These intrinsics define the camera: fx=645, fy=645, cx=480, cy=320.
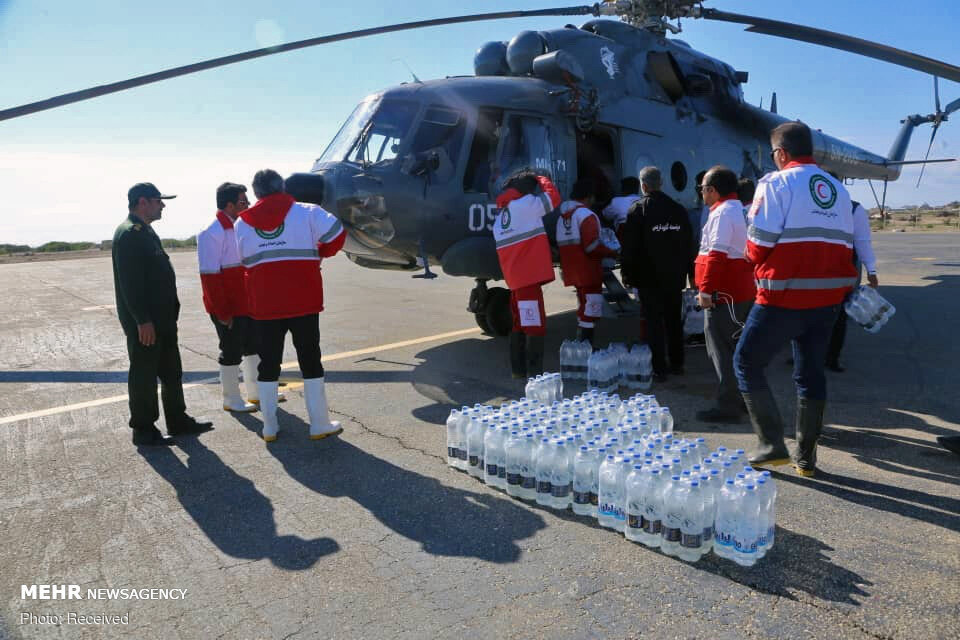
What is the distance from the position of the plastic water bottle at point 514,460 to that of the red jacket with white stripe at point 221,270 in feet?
10.8

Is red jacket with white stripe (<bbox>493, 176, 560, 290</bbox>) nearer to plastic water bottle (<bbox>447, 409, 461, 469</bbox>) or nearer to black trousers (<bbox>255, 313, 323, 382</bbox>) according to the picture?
black trousers (<bbox>255, 313, 323, 382</bbox>)

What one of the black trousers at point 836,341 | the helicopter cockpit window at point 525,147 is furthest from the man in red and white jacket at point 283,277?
the black trousers at point 836,341

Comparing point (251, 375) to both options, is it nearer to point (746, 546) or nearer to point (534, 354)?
point (534, 354)

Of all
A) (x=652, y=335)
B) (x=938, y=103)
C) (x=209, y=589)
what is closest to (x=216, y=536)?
(x=209, y=589)

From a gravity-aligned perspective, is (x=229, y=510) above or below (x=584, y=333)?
below

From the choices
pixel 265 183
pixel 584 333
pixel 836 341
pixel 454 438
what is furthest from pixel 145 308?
pixel 836 341

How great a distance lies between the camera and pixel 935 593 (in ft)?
9.61

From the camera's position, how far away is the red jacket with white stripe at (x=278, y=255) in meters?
5.14

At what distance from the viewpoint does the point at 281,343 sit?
5.33 m

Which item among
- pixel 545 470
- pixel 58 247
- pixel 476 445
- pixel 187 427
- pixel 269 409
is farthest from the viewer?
pixel 58 247

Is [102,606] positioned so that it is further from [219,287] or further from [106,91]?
[106,91]

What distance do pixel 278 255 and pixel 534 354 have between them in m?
2.75

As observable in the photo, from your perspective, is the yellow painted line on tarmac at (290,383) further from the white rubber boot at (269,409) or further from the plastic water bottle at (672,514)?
the plastic water bottle at (672,514)

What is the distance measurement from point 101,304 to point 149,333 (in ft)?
35.8
